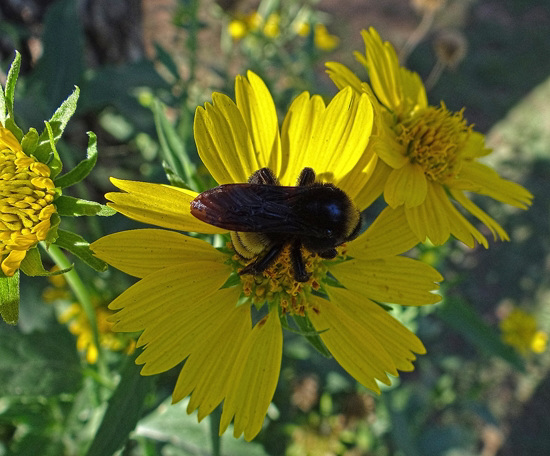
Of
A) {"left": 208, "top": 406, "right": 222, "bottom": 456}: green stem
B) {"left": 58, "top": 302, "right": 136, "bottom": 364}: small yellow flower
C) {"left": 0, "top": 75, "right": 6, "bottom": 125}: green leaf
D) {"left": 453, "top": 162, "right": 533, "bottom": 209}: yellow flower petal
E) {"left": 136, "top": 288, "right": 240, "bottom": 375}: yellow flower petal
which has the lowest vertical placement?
{"left": 58, "top": 302, "right": 136, "bottom": 364}: small yellow flower

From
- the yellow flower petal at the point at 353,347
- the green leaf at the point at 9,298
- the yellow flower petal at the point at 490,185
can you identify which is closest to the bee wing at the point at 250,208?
the yellow flower petal at the point at 353,347

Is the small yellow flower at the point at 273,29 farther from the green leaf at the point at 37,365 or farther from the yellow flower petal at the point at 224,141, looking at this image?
the green leaf at the point at 37,365

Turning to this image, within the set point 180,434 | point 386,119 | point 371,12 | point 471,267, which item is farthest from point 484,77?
point 180,434

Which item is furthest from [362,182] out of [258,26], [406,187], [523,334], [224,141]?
[523,334]

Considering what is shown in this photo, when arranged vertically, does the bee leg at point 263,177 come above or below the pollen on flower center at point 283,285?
above

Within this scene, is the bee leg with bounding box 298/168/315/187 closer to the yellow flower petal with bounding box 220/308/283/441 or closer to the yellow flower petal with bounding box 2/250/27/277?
the yellow flower petal with bounding box 220/308/283/441

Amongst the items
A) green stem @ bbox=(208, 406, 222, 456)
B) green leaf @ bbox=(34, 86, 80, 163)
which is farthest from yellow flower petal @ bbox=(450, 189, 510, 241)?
green leaf @ bbox=(34, 86, 80, 163)

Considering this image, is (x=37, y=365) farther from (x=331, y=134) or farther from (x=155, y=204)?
(x=331, y=134)
